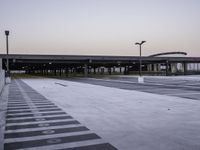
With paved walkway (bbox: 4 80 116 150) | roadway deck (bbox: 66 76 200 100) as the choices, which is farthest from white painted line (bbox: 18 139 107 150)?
roadway deck (bbox: 66 76 200 100)

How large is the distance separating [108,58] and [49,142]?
66922 mm

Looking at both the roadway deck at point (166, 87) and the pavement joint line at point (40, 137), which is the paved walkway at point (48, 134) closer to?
the pavement joint line at point (40, 137)

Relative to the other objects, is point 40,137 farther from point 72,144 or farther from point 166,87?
point 166,87

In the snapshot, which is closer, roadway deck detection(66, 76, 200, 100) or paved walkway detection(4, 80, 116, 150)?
paved walkway detection(4, 80, 116, 150)

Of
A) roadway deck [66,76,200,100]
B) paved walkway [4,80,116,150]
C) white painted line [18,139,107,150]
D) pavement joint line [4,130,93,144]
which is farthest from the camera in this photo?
roadway deck [66,76,200,100]

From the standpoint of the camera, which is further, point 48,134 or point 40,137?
point 48,134

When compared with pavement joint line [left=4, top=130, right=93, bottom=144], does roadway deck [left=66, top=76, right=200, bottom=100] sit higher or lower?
higher

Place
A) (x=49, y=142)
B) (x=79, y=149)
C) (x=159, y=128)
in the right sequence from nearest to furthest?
1. (x=79, y=149)
2. (x=49, y=142)
3. (x=159, y=128)

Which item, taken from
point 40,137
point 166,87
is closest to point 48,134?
point 40,137

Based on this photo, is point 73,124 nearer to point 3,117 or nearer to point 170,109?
point 3,117

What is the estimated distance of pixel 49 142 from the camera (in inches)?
281

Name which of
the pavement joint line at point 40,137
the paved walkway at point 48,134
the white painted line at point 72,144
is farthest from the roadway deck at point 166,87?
the white painted line at point 72,144

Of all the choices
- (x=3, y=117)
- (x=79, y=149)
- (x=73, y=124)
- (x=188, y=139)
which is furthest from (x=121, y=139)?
(x=3, y=117)

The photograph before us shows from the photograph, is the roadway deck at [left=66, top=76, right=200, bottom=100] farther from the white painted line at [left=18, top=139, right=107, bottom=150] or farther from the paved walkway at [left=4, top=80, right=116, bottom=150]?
the white painted line at [left=18, top=139, right=107, bottom=150]
